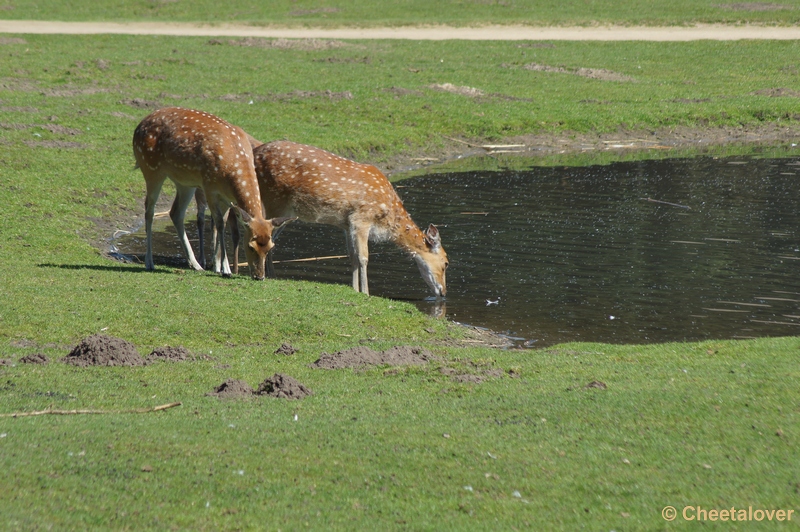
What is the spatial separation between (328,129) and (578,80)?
1289 cm

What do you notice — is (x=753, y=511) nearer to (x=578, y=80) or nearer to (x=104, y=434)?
(x=104, y=434)

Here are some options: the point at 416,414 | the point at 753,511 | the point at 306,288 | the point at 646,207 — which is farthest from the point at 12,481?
the point at 646,207

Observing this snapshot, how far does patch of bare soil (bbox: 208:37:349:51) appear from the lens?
40875 mm

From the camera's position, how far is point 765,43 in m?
42.7

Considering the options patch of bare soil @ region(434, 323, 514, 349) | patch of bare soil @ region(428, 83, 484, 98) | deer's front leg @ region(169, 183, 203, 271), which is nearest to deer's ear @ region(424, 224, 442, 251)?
patch of bare soil @ region(434, 323, 514, 349)

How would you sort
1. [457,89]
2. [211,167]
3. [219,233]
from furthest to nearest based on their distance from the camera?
[457,89] → [219,233] → [211,167]

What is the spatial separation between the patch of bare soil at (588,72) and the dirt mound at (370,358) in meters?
28.1

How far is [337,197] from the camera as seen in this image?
49.5 feet

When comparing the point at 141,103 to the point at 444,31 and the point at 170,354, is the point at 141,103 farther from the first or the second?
the point at 444,31

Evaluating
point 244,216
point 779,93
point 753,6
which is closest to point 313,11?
point 753,6

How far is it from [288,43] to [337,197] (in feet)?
92.8

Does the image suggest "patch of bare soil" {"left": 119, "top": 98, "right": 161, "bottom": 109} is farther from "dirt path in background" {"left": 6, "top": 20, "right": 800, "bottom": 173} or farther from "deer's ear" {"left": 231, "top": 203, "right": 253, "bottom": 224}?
"deer's ear" {"left": 231, "top": 203, "right": 253, "bottom": 224}

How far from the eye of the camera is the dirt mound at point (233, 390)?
940 cm

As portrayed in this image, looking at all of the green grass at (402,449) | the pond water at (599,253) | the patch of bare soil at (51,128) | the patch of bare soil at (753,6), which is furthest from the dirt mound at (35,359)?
the patch of bare soil at (753,6)
